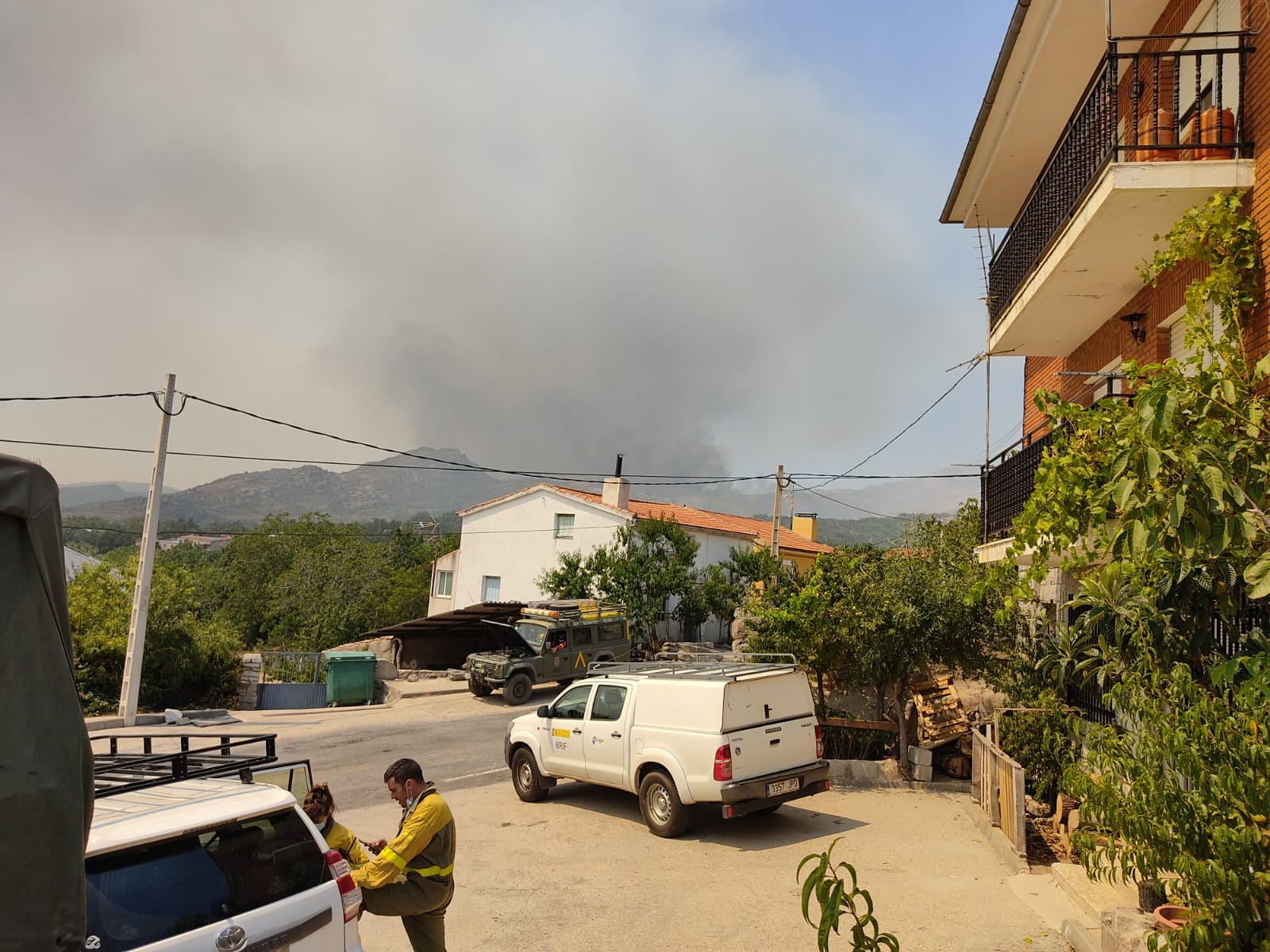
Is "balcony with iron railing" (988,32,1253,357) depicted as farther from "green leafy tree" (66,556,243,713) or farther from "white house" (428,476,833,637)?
"white house" (428,476,833,637)

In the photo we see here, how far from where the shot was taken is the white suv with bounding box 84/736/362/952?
12.2ft

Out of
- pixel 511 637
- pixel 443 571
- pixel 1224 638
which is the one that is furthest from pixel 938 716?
pixel 443 571

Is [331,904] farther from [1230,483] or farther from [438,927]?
[1230,483]

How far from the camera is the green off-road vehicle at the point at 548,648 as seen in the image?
22.7m

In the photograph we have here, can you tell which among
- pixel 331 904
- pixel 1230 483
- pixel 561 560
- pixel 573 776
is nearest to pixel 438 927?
pixel 331 904

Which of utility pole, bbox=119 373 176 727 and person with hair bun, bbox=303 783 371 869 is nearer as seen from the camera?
person with hair bun, bbox=303 783 371 869

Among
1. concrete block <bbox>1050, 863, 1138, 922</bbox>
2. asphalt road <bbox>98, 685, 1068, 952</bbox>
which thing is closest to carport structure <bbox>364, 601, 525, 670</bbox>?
asphalt road <bbox>98, 685, 1068, 952</bbox>

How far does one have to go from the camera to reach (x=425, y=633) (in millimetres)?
29000

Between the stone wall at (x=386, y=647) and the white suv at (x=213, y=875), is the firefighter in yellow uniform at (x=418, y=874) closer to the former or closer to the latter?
the white suv at (x=213, y=875)

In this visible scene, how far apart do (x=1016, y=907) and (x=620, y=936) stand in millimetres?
3473

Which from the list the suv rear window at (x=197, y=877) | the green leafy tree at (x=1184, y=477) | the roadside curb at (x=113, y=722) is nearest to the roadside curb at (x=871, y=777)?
the green leafy tree at (x=1184, y=477)

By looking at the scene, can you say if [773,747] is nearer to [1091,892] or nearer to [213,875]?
[1091,892]

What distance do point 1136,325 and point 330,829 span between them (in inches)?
404

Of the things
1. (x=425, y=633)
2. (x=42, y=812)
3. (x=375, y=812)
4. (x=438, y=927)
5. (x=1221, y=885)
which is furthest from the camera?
(x=425, y=633)
